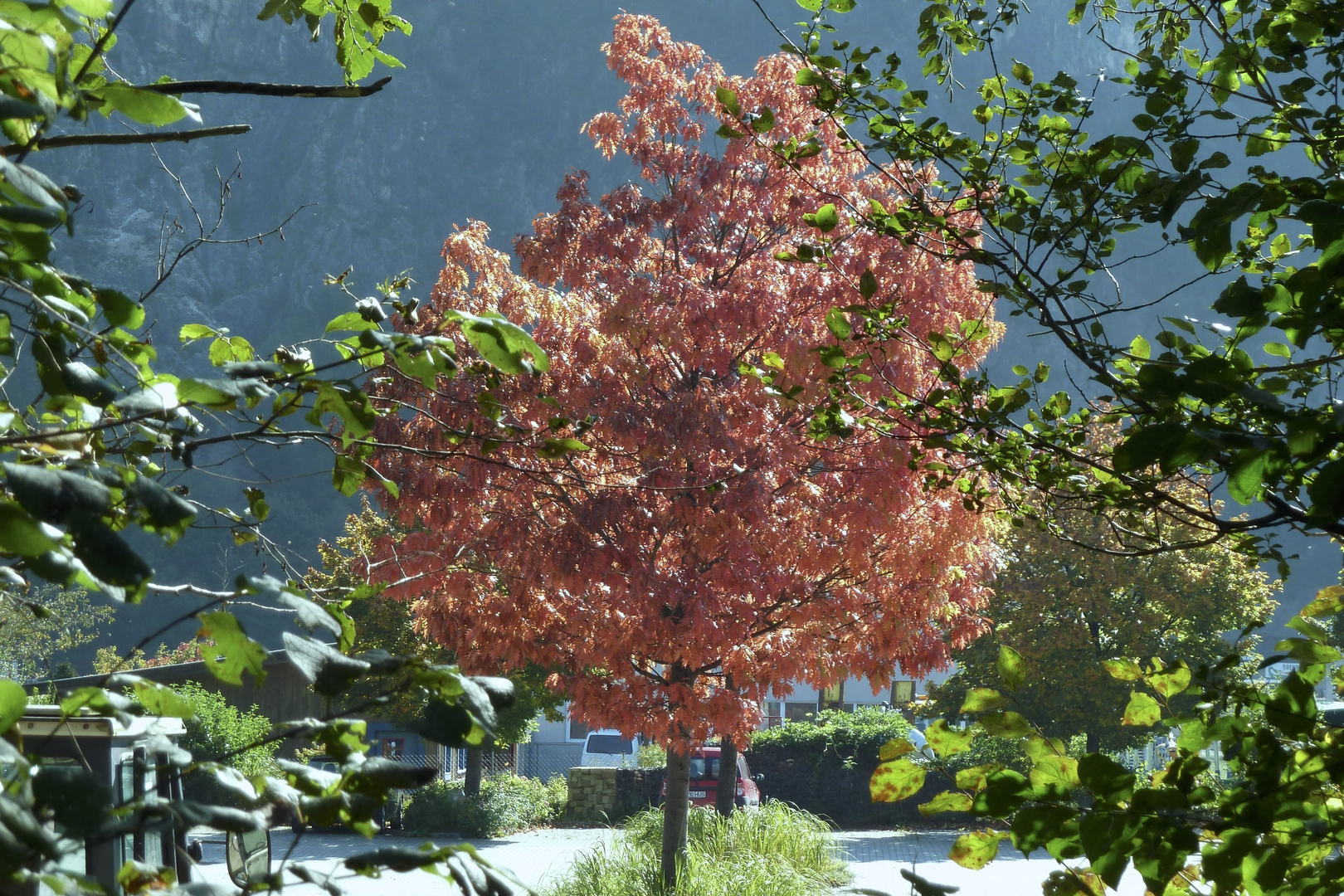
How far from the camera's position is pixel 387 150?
96250mm

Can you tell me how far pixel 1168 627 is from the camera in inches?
842

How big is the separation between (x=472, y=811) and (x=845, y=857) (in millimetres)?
8566

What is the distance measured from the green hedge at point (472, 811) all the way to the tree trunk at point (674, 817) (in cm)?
1260

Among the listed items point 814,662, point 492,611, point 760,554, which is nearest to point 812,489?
point 760,554

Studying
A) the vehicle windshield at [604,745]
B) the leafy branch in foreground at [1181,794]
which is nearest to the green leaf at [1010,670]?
the leafy branch in foreground at [1181,794]

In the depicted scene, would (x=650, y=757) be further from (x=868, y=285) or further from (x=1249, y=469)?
(x=1249, y=469)

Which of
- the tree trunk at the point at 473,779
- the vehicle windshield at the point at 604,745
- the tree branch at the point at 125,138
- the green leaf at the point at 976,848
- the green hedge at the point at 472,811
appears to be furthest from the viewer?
the vehicle windshield at the point at 604,745

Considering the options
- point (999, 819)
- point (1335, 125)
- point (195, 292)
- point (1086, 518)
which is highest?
point (195, 292)

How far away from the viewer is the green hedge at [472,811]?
70.6 feet

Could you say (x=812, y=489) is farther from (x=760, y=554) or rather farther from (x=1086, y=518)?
(x=1086, y=518)

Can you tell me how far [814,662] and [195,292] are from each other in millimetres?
87226

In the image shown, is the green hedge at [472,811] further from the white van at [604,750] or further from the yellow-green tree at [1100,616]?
the yellow-green tree at [1100,616]

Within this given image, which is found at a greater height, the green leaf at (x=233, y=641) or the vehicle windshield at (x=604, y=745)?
the green leaf at (x=233, y=641)

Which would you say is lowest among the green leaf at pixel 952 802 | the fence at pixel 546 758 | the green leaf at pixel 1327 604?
the fence at pixel 546 758
